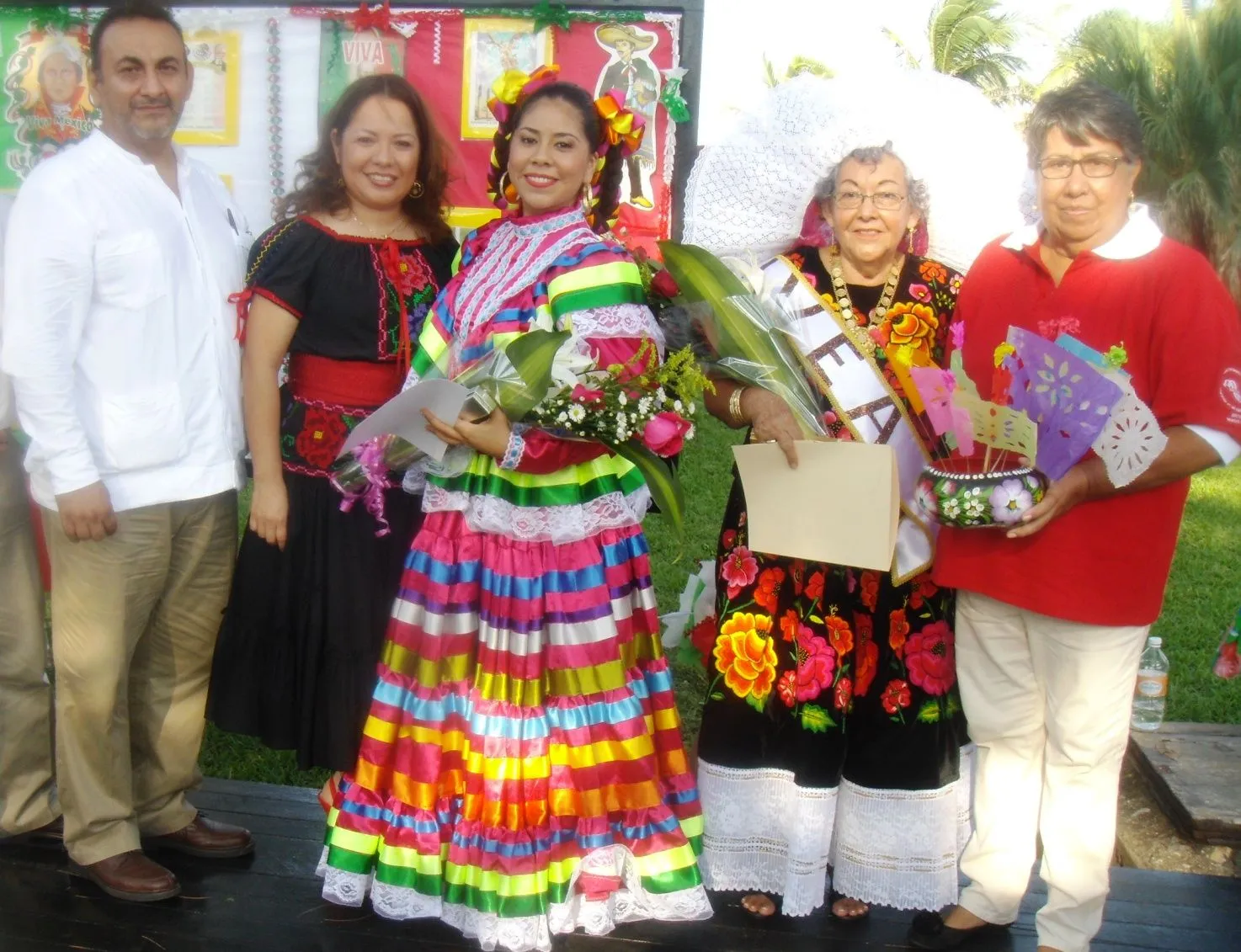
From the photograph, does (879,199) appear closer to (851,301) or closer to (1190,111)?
(851,301)

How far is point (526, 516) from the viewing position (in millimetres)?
2758

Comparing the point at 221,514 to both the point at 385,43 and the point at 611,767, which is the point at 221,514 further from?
the point at 385,43

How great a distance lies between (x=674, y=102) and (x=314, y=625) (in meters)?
1.97

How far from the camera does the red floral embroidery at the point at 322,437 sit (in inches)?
115

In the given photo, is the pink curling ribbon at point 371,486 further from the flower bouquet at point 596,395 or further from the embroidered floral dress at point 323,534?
the flower bouquet at point 596,395

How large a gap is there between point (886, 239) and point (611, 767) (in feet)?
4.54

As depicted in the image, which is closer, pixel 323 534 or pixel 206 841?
pixel 323 534

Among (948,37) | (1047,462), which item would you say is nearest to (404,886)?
(1047,462)

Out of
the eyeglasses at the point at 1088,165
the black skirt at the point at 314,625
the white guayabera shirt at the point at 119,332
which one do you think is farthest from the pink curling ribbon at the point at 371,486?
the eyeglasses at the point at 1088,165

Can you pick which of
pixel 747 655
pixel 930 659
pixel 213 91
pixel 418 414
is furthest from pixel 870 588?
pixel 213 91

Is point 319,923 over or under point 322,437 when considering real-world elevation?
under

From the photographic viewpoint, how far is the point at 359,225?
2.94 meters

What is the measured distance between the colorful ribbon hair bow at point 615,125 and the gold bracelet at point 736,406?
2.22 ft

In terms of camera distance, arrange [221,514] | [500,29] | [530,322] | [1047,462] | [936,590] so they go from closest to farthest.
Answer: [1047,462] < [530,322] < [936,590] < [221,514] < [500,29]
